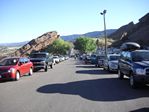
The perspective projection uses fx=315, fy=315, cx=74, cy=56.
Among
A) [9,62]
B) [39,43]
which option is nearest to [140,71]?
[9,62]

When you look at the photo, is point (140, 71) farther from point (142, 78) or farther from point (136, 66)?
point (136, 66)

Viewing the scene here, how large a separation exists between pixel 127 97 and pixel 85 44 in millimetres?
130839

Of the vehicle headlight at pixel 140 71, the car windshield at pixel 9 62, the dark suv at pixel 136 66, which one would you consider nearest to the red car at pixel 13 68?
the car windshield at pixel 9 62

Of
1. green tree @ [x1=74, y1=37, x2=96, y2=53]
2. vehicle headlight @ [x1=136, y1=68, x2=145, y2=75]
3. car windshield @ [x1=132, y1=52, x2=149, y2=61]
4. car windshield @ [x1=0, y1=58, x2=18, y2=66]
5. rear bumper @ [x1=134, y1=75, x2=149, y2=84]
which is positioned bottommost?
rear bumper @ [x1=134, y1=75, x2=149, y2=84]

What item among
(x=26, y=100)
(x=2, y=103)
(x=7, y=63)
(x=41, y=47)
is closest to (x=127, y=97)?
(x=26, y=100)

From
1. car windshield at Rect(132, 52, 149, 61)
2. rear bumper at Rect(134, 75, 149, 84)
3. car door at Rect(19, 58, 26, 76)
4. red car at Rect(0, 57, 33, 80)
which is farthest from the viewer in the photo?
car door at Rect(19, 58, 26, 76)

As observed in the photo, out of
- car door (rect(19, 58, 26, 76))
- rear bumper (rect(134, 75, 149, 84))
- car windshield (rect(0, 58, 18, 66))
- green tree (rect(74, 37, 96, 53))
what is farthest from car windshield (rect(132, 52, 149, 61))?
green tree (rect(74, 37, 96, 53))

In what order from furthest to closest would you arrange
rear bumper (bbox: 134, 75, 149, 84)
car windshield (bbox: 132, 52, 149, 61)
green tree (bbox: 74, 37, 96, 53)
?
green tree (bbox: 74, 37, 96, 53)
car windshield (bbox: 132, 52, 149, 61)
rear bumper (bbox: 134, 75, 149, 84)

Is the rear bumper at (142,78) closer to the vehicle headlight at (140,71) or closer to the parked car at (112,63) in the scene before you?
the vehicle headlight at (140,71)

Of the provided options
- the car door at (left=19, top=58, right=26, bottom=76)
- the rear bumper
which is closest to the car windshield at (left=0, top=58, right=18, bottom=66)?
the car door at (left=19, top=58, right=26, bottom=76)

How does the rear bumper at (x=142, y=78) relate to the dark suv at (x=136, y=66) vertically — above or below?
below

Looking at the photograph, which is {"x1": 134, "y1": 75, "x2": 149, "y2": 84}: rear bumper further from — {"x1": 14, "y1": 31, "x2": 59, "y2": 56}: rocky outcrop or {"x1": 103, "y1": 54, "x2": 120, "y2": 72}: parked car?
{"x1": 14, "y1": 31, "x2": 59, "y2": 56}: rocky outcrop

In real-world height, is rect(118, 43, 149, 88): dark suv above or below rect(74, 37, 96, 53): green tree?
below

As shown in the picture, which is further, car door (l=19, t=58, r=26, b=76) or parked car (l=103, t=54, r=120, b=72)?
parked car (l=103, t=54, r=120, b=72)
